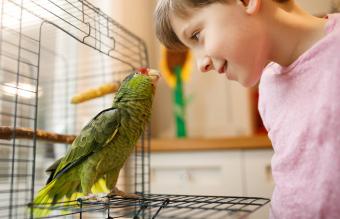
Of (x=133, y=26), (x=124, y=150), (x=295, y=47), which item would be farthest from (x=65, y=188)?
(x=133, y=26)

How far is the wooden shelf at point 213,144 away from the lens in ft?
4.15

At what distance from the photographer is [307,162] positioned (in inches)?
24.2

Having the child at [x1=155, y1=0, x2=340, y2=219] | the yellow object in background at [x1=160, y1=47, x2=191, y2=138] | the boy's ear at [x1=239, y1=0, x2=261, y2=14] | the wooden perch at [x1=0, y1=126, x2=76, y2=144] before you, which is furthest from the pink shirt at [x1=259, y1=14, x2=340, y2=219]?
the yellow object in background at [x1=160, y1=47, x2=191, y2=138]

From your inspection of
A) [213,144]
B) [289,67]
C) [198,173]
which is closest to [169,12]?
[289,67]

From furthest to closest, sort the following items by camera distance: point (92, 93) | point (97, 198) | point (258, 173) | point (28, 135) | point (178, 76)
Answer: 1. point (178, 76)
2. point (258, 173)
3. point (92, 93)
4. point (28, 135)
5. point (97, 198)

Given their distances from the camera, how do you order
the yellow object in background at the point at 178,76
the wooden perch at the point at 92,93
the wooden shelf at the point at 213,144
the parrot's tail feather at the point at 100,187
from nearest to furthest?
the parrot's tail feather at the point at 100,187 → the wooden perch at the point at 92,93 → the wooden shelf at the point at 213,144 → the yellow object in background at the point at 178,76

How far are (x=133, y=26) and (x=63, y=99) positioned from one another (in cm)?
50

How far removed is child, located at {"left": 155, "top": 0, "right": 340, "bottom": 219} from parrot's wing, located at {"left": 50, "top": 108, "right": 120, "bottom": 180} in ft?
0.77

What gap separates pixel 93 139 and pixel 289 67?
0.44 metres

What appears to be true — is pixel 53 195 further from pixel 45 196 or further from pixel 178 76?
pixel 178 76

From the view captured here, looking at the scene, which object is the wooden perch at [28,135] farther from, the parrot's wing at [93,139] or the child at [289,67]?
the child at [289,67]

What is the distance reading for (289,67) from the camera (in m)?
0.67

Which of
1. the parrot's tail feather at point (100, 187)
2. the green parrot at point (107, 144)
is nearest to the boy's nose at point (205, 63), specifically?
the green parrot at point (107, 144)

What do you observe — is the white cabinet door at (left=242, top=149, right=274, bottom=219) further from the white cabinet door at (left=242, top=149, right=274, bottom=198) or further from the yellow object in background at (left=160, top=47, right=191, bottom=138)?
the yellow object in background at (left=160, top=47, right=191, bottom=138)
